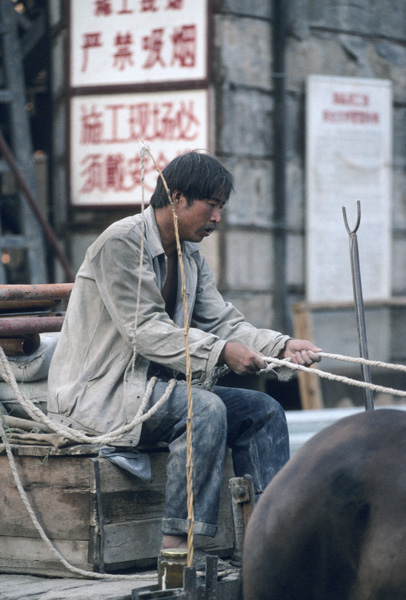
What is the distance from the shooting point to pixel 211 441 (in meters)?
2.85

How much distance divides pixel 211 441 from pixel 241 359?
28cm

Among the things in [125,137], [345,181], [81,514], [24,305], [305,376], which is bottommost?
[305,376]

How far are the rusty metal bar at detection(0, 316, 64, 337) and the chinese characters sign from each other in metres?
4.05

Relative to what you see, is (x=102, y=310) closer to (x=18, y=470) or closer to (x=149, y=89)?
(x=18, y=470)

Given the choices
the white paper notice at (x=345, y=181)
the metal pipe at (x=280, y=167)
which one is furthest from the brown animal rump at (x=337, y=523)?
the white paper notice at (x=345, y=181)

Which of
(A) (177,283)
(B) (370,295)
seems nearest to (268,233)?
(B) (370,295)

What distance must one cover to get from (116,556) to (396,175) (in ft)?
21.2

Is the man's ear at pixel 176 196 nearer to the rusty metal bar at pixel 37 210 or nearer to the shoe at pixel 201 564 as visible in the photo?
the shoe at pixel 201 564

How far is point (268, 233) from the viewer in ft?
25.8

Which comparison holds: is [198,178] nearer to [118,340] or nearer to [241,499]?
[118,340]

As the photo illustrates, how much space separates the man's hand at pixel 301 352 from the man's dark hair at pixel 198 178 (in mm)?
564

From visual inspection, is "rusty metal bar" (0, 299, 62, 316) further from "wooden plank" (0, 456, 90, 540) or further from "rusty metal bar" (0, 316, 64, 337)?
"wooden plank" (0, 456, 90, 540)

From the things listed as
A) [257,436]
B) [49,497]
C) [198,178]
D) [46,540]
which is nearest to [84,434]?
[49,497]

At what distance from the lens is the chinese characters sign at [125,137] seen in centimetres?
739
